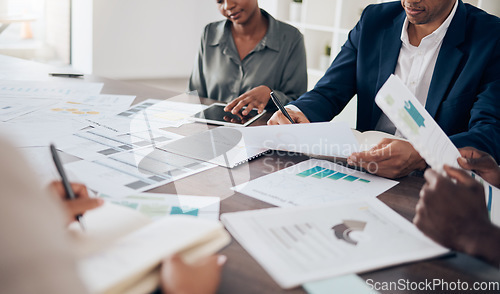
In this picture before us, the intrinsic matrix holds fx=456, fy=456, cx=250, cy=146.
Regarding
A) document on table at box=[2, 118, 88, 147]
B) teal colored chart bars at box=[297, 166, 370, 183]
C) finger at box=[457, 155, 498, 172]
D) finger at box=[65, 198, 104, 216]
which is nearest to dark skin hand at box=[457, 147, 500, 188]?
finger at box=[457, 155, 498, 172]

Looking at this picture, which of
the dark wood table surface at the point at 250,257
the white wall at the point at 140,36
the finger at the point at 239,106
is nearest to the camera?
the dark wood table surface at the point at 250,257

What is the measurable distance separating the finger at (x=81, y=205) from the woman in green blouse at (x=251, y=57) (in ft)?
4.27

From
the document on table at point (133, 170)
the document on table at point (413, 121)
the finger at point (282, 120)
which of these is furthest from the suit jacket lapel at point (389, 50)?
the document on table at point (133, 170)

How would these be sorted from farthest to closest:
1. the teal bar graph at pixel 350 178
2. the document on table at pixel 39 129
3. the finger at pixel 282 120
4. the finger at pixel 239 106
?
1. the finger at pixel 239 106
2. the finger at pixel 282 120
3. the document on table at pixel 39 129
4. the teal bar graph at pixel 350 178

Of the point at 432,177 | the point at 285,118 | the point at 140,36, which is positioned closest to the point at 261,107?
the point at 285,118

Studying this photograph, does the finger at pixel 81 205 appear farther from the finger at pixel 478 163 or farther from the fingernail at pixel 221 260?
the finger at pixel 478 163

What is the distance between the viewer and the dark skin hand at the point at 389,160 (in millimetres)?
1095

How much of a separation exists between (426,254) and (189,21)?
4.29m

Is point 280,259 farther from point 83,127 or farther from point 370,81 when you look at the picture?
point 370,81

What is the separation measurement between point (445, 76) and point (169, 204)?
3.59 feet

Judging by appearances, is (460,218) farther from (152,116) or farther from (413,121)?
(152,116)

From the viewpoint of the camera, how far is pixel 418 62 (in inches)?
64.5

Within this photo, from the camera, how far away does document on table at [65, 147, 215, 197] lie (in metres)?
0.93

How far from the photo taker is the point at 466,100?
1.48 m
